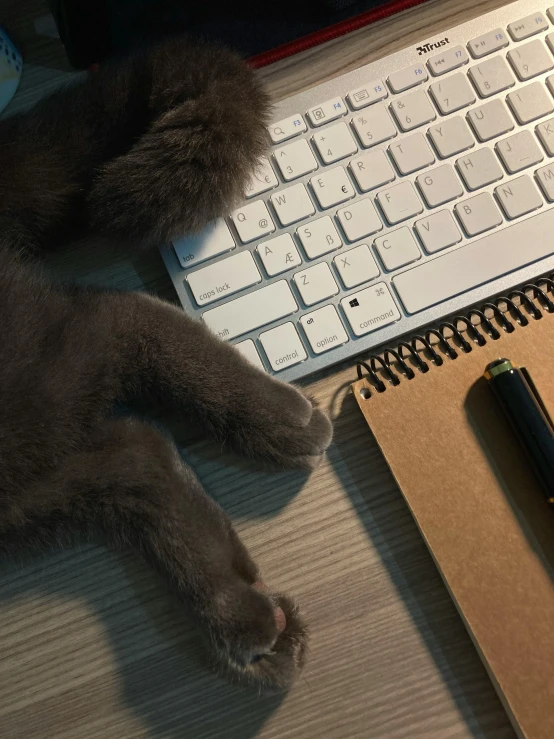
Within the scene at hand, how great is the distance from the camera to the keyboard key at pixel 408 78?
446mm

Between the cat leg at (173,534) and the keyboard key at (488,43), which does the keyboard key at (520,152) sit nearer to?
the keyboard key at (488,43)

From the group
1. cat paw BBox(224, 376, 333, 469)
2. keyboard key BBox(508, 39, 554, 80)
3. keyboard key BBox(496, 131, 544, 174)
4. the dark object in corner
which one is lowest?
cat paw BBox(224, 376, 333, 469)

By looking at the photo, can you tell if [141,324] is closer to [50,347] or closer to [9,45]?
[50,347]

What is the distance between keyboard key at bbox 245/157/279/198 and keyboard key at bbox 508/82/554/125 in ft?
0.66

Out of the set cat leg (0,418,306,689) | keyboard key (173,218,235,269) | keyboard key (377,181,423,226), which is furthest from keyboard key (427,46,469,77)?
cat leg (0,418,306,689)

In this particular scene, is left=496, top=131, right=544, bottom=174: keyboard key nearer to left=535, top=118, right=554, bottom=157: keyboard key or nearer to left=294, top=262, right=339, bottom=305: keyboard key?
left=535, top=118, right=554, bottom=157: keyboard key

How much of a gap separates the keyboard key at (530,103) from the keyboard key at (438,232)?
0.10m

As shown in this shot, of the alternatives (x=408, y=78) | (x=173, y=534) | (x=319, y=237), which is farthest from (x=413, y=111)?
(x=173, y=534)

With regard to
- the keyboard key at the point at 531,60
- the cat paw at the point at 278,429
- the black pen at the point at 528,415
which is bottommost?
the black pen at the point at 528,415

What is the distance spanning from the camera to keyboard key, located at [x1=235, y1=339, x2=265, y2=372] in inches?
16.9

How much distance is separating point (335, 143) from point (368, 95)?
5 cm

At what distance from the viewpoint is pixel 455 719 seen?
0.38 meters

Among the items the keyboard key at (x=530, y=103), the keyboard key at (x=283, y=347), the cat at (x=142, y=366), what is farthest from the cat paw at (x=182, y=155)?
the keyboard key at (x=530, y=103)

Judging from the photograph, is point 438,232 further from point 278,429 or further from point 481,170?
point 278,429
